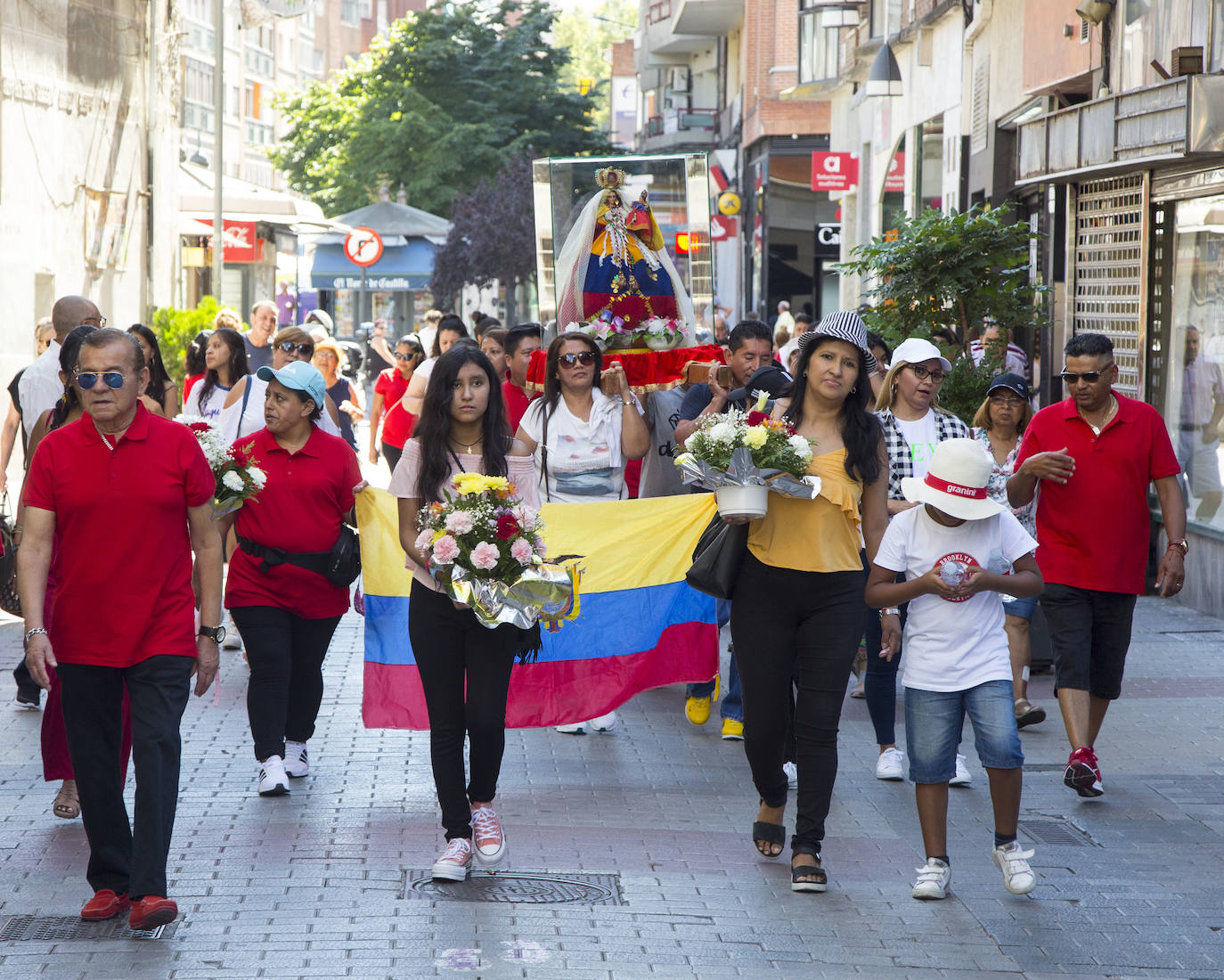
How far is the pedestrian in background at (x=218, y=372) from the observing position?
400 inches

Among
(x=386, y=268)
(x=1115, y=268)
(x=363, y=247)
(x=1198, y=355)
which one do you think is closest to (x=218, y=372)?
(x=1198, y=355)

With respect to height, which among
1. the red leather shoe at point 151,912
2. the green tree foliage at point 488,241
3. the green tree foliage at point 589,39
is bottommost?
the red leather shoe at point 151,912

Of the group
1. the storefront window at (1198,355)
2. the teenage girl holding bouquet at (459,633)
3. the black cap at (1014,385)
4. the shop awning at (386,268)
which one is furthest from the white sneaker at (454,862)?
the shop awning at (386,268)

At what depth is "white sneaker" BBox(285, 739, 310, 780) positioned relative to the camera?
7.53m

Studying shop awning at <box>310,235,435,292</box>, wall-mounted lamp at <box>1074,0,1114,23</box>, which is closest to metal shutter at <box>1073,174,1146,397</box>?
wall-mounted lamp at <box>1074,0,1114,23</box>

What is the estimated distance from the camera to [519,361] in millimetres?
11039

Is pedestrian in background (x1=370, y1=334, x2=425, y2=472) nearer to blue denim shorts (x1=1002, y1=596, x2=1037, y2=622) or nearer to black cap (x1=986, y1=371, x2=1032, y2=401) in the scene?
black cap (x1=986, y1=371, x2=1032, y2=401)

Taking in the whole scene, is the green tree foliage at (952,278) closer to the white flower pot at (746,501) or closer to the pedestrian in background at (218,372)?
the pedestrian in background at (218,372)

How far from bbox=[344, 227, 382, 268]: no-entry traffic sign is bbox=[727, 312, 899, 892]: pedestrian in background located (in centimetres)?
2525

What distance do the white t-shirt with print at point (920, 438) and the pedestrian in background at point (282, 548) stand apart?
99.7 inches

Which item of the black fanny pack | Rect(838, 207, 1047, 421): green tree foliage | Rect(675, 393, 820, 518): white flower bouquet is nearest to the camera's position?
Rect(675, 393, 820, 518): white flower bouquet

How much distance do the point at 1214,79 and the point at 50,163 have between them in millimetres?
15949

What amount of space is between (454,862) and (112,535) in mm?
1714

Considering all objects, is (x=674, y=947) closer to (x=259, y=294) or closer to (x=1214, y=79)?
(x=1214, y=79)
